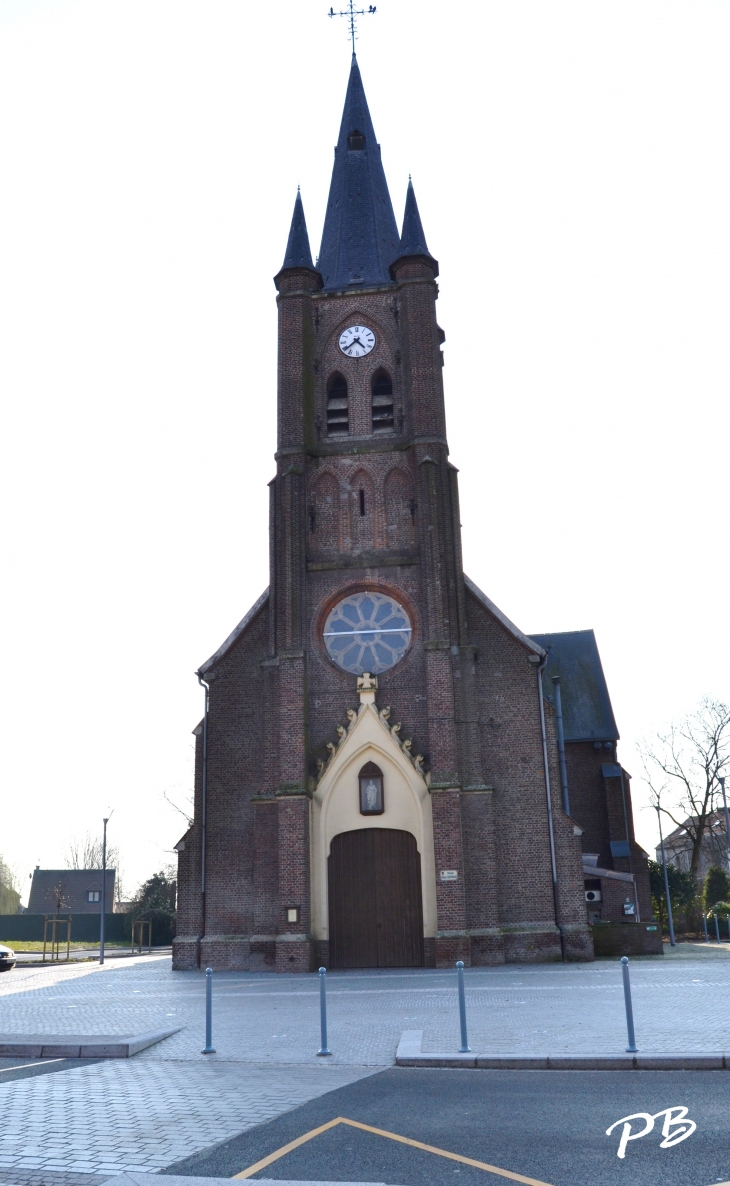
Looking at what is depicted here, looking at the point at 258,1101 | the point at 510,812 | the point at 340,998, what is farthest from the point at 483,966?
the point at 258,1101

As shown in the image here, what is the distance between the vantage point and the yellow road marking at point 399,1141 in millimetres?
5925

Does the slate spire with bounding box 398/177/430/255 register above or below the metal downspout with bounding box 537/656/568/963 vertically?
above

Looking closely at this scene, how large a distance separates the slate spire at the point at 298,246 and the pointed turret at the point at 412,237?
280 centimetres

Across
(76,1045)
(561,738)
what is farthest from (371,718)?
(76,1045)

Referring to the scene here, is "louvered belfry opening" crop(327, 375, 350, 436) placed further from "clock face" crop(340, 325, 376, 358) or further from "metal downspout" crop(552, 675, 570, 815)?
"metal downspout" crop(552, 675, 570, 815)

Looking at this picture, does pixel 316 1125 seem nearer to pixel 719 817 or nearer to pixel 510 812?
pixel 510 812

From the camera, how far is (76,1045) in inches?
462

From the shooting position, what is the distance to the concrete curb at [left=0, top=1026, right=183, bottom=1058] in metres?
11.6

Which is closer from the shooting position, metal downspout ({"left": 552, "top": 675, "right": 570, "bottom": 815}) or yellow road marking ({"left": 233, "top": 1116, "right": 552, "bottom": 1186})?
yellow road marking ({"left": 233, "top": 1116, "right": 552, "bottom": 1186})

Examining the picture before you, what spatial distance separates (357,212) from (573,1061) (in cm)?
3035

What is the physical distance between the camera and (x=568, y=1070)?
9.52 meters

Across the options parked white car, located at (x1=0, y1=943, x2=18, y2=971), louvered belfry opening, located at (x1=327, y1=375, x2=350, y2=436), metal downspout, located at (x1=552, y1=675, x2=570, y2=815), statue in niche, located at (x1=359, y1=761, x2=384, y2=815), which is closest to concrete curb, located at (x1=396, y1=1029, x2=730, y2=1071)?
statue in niche, located at (x1=359, y1=761, x2=384, y2=815)

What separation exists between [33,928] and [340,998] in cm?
5023

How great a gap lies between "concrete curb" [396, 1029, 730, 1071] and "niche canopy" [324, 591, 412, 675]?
16.9m
